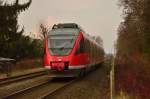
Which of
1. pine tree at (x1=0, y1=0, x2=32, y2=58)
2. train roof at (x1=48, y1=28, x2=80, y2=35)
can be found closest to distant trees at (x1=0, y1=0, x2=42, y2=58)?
pine tree at (x1=0, y1=0, x2=32, y2=58)

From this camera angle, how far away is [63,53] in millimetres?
24672

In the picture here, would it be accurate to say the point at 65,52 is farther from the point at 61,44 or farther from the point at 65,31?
the point at 65,31

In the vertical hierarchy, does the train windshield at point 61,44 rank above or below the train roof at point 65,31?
below

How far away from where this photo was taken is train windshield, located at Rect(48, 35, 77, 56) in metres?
24.8

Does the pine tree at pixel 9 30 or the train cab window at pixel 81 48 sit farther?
the pine tree at pixel 9 30

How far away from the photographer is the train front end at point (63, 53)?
24.4 meters

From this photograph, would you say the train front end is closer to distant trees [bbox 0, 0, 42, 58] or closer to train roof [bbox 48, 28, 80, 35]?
train roof [bbox 48, 28, 80, 35]

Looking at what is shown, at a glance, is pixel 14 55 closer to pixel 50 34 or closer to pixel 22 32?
pixel 22 32

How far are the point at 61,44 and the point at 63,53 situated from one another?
2.07 ft

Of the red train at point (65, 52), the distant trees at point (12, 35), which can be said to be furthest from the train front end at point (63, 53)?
the distant trees at point (12, 35)

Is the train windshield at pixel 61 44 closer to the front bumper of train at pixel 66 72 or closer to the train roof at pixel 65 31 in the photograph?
the train roof at pixel 65 31

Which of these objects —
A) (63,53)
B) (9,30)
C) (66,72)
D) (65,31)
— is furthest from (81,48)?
(9,30)

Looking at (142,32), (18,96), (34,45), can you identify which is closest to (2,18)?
(34,45)

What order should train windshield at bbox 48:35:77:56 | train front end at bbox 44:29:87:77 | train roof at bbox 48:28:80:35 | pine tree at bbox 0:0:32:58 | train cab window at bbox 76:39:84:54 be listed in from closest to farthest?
train front end at bbox 44:29:87:77 → train windshield at bbox 48:35:77:56 → train cab window at bbox 76:39:84:54 → train roof at bbox 48:28:80:35 → pine tree at bbox 0:0:32:58
